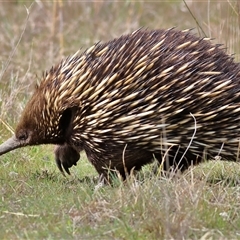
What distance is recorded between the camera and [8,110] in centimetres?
696

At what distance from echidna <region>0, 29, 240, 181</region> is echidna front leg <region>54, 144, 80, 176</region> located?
269 mm

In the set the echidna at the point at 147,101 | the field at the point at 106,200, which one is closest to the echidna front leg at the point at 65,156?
the field at the point at 106,200

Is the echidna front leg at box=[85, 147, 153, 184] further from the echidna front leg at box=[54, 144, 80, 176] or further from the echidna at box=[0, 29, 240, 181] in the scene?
the echidna front leg at box=[54, 144, 80, 176]

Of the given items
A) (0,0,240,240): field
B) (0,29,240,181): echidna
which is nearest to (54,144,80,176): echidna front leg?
(0,0,240,240): field

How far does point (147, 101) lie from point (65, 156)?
916 mm

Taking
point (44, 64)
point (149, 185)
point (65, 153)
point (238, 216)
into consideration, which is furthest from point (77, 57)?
point (44, 64)

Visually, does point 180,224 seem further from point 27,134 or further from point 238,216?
point 27,134

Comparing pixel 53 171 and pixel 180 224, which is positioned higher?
pixel 180 224

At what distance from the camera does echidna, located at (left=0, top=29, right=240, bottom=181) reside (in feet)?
16.6

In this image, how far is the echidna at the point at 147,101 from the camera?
5.07 meters

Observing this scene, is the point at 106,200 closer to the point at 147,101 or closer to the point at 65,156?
the point at 147,101

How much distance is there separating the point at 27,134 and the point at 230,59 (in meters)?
1.49

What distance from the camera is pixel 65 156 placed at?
18.7 feet

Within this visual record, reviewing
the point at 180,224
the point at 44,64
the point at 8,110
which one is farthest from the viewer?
the point at 44,64
